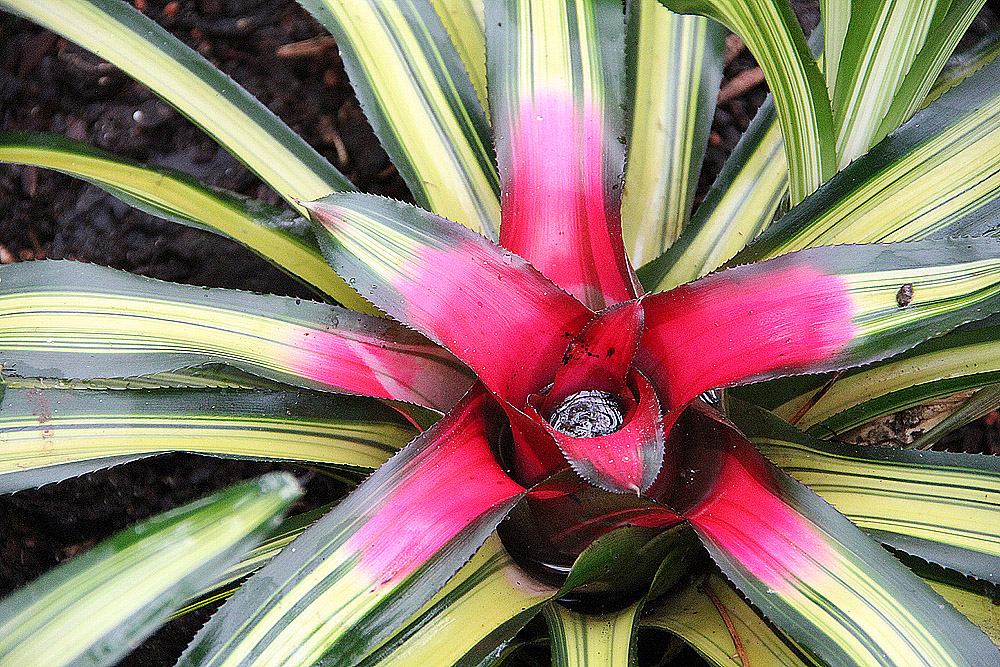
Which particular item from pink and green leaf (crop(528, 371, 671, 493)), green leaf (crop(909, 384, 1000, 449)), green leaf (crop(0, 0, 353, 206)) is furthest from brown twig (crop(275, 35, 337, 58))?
green leaf (crop(909, 384, 1000, 449))

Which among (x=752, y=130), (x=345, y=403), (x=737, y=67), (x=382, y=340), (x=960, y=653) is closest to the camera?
(x=960, y=653)

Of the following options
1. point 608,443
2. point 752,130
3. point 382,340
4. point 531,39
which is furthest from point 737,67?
point 608,443

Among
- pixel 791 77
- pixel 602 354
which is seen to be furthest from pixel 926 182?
pixel 602 354

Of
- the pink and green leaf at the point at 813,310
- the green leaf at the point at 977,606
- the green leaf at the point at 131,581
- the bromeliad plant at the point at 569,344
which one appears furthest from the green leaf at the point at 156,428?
the green leaf at the point at 977,606

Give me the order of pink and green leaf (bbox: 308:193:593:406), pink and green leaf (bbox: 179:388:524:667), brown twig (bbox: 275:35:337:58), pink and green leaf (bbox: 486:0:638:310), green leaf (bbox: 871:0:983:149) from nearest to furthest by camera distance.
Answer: pink and green leaf (bbox: 179:388:524:667)
pink and green leaf (bbox: 308:193:593:406)
pink and green leaf (bbox: 486:0:638:310)
green leaf (bbox: 871:0:983:149)
brown twig (bbox: 275:35:337:58)

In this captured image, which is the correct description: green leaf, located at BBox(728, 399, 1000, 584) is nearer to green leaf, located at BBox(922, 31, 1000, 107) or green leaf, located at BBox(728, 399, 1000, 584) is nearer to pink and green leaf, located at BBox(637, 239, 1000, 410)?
pink and green leaf, located at BBox(637, 239, 1000, 410)

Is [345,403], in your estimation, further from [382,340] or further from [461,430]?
[461,430]

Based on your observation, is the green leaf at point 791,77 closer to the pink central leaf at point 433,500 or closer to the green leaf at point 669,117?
the green leaf at point 669,117
